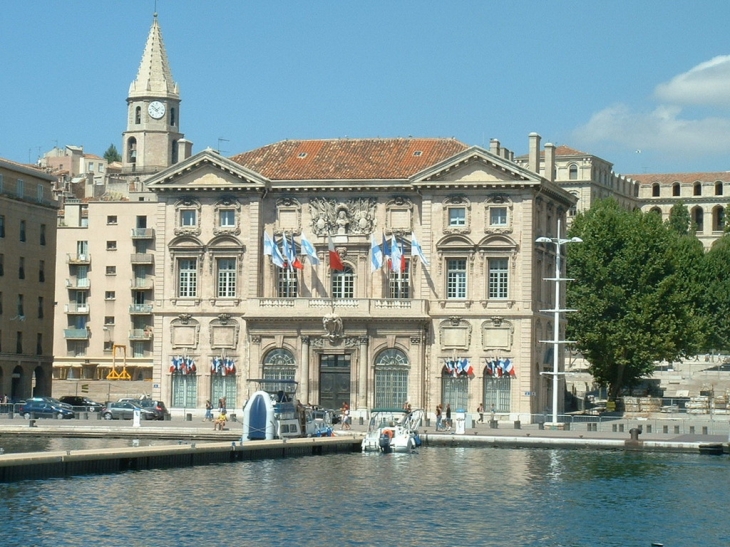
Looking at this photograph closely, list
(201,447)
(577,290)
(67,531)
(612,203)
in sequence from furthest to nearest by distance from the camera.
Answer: (612,203) < (577,290) < (201,447) < (67,531)

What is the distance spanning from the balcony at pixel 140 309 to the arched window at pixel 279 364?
127ft

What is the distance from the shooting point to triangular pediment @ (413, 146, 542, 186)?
9556 centimetres

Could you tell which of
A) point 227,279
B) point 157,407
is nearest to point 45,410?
point 157,407

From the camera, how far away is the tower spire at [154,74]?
582 ft

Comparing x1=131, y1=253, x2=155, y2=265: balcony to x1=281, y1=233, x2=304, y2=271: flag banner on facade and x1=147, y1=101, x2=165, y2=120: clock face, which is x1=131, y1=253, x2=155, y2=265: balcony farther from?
x1=147, y1=101, x2=165, y2=120: clock face

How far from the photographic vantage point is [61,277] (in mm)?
138375

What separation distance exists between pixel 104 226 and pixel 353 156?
41.2 metres

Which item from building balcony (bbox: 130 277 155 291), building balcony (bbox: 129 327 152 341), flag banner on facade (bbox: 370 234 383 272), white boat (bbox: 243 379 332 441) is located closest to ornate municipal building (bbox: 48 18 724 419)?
flag banner on facade (bbox: 370 234 383 272)

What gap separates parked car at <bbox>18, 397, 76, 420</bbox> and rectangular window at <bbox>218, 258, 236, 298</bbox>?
36.8 ft

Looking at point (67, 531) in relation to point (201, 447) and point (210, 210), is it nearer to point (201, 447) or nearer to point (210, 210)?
point (201, 447)

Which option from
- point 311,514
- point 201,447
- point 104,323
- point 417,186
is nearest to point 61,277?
point 104,323

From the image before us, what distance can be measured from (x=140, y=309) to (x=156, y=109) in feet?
154

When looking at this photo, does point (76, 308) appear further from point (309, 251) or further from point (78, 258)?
point (309, 251)

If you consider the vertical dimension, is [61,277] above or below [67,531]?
above
